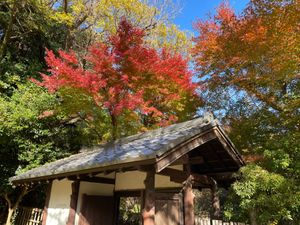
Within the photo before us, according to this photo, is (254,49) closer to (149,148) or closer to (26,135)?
(149,148)

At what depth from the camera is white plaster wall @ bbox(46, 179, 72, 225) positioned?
321 inches

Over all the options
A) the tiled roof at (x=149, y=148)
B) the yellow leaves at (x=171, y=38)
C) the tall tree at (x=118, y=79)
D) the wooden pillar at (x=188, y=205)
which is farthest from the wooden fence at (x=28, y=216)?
the yellow leaves at (x=171, y=38)

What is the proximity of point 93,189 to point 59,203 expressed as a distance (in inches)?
52.1

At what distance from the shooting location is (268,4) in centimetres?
1067

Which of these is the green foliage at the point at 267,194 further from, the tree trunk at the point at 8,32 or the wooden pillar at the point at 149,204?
the tree trunk at the point at 8,32

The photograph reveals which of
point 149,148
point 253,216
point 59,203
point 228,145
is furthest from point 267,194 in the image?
point 59,203

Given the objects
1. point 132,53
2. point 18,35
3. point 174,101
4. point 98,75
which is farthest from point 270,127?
point 18,35

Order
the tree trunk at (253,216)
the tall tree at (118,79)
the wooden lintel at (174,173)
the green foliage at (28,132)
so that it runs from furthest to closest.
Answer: the tall tree at (118,79) → the green foliage at (28,132) → the tree trunk at (253,216) → the wooden lintel at (174,173)

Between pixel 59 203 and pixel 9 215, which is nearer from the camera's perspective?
pixel 59 203

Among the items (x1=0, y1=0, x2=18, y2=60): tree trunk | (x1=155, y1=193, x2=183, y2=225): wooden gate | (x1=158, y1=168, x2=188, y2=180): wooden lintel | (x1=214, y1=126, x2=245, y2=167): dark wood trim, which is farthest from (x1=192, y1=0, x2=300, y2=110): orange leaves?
(x1=0, y1=0, x2=18, y2=60): tree trunk

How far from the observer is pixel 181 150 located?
18.3 ft

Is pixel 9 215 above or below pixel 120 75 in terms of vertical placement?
below

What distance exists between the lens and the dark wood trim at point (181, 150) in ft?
16.4

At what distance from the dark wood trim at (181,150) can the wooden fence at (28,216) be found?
7482mm
